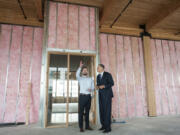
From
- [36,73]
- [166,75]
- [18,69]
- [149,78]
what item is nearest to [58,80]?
[36,73]

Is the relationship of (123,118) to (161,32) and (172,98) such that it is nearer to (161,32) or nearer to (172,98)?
(172,98)

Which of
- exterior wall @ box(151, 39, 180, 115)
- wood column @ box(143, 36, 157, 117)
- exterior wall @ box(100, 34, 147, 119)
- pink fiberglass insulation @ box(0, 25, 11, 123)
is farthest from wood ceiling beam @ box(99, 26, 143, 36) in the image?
pink fiberglass insulation @ box(0, 25, 11, 123)

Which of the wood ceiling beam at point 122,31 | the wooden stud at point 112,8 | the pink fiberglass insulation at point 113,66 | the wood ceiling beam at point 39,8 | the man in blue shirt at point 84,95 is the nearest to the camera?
the man in blue shirt at point 84,95

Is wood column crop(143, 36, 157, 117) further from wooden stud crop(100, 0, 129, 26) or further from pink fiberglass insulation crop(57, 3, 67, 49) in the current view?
pink fiberglass insulation crop(57, 3, 67, 49)

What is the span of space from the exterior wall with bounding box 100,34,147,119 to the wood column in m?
0.16

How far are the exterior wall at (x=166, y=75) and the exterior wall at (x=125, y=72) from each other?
0.72 meters

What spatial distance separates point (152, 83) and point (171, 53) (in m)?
1.97

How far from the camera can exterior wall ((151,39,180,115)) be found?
20.1ft

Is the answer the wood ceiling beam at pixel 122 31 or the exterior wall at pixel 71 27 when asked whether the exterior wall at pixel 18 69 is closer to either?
the exterior wall at pixel 71 27

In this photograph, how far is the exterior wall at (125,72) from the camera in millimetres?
5629

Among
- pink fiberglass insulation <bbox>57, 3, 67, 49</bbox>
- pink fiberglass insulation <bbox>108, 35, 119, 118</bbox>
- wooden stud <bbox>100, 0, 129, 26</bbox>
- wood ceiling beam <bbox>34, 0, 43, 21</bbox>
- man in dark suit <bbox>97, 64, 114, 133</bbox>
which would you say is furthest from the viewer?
pink fiberglass insulation <bbox>108, 35, 119, 118</bbox>

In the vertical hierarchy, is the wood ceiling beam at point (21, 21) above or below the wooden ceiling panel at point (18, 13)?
below

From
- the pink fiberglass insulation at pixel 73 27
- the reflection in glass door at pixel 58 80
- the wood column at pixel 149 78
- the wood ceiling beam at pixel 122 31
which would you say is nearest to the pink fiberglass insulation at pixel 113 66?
the wood ceiling beam at pixel 122 31

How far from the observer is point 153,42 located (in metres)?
6.56
